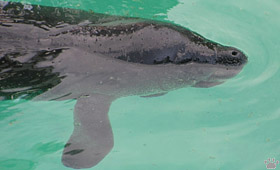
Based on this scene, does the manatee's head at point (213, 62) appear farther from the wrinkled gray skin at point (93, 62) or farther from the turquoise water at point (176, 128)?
the turquoise water at point (176, 128)

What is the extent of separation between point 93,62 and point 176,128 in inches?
55.7

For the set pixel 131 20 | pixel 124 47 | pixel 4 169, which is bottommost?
pixel 4 169

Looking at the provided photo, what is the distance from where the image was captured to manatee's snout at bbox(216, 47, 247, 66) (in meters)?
4.01

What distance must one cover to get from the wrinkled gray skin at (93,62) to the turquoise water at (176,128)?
26 cm

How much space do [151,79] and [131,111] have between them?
27.3 inches

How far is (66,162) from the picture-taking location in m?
3.82

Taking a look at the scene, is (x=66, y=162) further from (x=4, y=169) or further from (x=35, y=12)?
(x=35, y=12)

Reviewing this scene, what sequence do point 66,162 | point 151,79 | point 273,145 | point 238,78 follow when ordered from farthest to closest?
1. point 238,78
2. point 273,145
3. point 151,79
4. point 66,162

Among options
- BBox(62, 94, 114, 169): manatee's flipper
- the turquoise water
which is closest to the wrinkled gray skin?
BBox(62, 94, 114, 169): manatee's flipper

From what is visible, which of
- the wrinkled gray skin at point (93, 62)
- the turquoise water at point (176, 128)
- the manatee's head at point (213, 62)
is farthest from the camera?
the turquoise water at point (176, 128)

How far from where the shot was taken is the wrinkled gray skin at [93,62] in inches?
150

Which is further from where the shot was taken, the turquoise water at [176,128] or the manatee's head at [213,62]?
the turquoise water at [176,128]

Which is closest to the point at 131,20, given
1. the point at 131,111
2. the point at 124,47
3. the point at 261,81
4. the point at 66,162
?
the point at 124,47

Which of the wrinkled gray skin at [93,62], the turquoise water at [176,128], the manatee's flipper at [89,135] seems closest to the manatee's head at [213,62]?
the wrinkled gray skin at [93,62]
